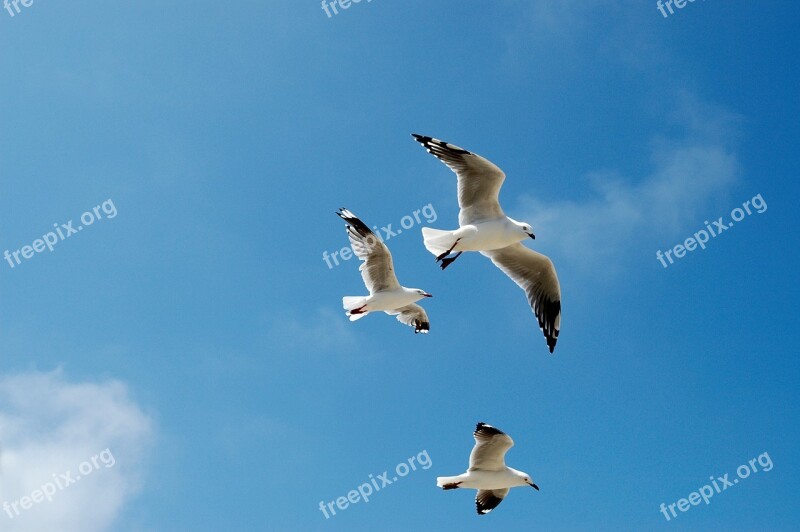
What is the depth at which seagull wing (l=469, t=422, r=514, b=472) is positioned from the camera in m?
13.2

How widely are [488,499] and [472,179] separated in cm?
603

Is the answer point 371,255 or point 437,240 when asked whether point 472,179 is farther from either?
point 371,255

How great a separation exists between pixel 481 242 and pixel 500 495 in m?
5.26

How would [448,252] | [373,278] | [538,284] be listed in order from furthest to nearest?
1. [373,278]
2. [538,284]
3. [448,252]

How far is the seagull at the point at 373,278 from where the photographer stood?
44.4 ft

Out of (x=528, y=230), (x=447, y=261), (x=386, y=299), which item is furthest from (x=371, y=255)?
(x=528, y=230)

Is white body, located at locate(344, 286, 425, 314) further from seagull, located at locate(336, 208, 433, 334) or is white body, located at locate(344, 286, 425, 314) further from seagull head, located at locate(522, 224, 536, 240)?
seagull head, located at locate(522, 224, 536, 240)

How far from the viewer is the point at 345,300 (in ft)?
44.9

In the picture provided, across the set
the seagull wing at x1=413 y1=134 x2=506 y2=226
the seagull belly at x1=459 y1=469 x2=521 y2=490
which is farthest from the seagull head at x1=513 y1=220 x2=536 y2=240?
the seagull belly at x1=459 y1=469 x2=521 y2=490

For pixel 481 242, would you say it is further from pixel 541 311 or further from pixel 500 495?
pixel 500 495

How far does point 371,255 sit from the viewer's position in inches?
534

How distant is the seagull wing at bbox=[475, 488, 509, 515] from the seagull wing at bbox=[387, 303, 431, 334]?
3.37 metres

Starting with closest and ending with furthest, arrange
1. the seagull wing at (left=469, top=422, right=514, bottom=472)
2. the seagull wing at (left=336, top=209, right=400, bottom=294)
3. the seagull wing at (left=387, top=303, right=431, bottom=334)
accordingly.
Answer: the seagull wing at (left=469, top=422, right=514, bottom=472) → the seagull wing at (left=336, top=209, right=400, bottom=294) → the seagull wing at (left=387, top=303, right=431, bottom=334)

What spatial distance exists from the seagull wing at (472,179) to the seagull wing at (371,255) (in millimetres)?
2202
